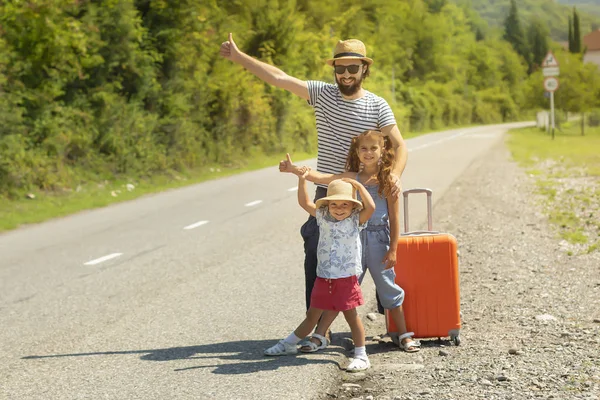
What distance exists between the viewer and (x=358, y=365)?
19.7 ft

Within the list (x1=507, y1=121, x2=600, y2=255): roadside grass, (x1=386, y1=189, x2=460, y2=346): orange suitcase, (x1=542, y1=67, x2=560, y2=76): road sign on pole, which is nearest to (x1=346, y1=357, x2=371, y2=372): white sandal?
(x1=386, y1=189, x2=460, y2=346): orange suitcase

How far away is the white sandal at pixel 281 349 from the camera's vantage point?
252 inches

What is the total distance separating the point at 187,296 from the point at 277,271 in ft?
4.87

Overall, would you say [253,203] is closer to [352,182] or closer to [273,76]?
[273,76]

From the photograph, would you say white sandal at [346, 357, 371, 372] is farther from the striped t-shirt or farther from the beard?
Answer: the beard

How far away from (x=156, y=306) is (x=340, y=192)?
9.24 ft

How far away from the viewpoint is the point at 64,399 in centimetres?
551

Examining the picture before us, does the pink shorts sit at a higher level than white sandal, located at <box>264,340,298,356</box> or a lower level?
higher

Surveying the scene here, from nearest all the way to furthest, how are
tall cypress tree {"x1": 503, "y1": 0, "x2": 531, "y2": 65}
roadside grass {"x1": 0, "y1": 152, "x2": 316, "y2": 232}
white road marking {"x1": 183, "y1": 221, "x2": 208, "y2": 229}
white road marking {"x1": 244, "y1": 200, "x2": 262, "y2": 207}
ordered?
white road marking {"x1": 183, "y1": 221, "x2": 208, "y2": 229} → roadside grass {"x1": 0, "y1": 152, "x2": 316, "y2": 232} → white road marking {"x1": 244, "y1": 200, "x2": 262, "y2": 207} → tall cypress tree {"x1": 503, "y1": 0, "x2": 531, "y2": 65}

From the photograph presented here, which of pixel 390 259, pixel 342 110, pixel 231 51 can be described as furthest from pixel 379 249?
pixel 231 51

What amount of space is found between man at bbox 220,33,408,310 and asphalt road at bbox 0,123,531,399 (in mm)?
1103

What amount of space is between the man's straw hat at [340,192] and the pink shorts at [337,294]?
1.58 feet

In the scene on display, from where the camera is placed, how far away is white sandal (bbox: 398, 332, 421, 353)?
6.49m

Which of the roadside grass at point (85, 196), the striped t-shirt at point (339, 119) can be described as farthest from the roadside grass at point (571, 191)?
the roadside grass at point (85, 196)
